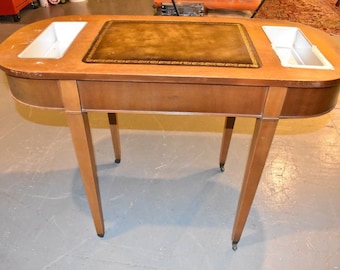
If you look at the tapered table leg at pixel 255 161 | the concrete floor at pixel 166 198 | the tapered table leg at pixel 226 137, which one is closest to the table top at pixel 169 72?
the tapered table leg at pixel 255 161

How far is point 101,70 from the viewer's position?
854 mm

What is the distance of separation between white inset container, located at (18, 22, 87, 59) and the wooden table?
0.25ft

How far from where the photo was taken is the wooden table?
84 centimetres

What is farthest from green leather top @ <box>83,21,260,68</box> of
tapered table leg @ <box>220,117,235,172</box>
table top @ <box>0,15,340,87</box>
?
tapered table leg @ <box>220,117,235,172</box>

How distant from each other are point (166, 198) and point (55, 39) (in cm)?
91

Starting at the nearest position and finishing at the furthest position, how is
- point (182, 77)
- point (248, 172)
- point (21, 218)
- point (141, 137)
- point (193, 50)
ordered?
point (182, 77)
point (193, 50)
point (248, 172)
point (21, 218)
point (141, 137)

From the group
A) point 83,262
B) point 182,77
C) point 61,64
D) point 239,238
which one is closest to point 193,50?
point 182,77

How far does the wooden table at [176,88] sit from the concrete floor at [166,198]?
1.91 ft

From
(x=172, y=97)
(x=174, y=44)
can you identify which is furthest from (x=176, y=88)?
(x=174, y=44)

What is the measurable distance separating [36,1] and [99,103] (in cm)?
431

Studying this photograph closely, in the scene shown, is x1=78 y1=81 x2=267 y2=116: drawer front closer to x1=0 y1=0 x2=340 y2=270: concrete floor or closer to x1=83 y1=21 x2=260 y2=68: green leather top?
x1=83 y1=21 x2=260 y2=68: green leather top

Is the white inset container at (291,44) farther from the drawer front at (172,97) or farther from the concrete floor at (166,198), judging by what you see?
the concrete floor at (166,198)

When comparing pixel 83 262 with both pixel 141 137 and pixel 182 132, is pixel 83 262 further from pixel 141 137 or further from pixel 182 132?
pixel 182 132

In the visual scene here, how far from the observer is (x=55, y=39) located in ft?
3.89
